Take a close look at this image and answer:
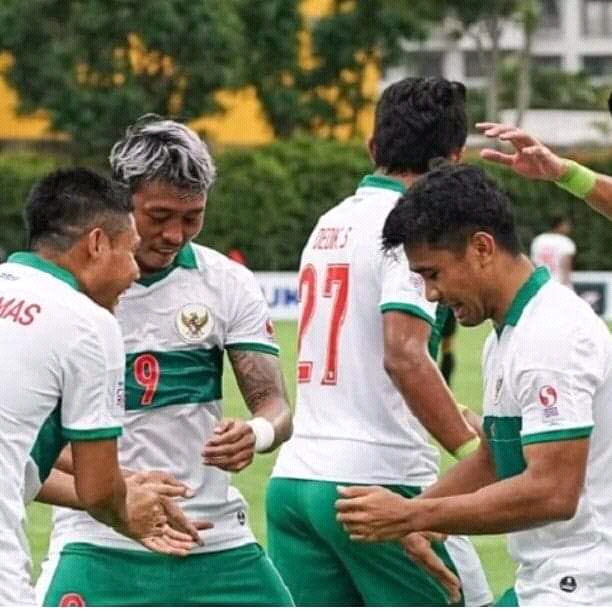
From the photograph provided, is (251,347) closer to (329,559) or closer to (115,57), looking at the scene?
(329,559)

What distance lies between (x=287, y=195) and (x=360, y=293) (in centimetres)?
3162

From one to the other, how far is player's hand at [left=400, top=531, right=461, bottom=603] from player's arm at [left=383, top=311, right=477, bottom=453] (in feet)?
0.89

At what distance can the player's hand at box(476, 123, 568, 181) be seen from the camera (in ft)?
19.7

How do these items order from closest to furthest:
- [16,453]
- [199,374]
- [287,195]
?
[16,453]
[199,374]
[287,195]

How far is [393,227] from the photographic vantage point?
5242 millimetres

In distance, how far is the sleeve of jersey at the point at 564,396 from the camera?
193 inches

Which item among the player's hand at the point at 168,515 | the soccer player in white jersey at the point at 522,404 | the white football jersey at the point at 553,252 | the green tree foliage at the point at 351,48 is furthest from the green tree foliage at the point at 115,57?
the soccer player in white jersey at the point at 522,404

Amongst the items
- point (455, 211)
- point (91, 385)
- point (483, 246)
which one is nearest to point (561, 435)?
point (483, 246)

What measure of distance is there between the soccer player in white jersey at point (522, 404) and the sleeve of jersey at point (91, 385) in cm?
61

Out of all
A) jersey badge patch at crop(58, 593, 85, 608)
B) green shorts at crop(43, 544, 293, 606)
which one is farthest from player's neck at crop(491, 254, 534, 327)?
jersey badge patch at crop(58, 593, 85, 608)

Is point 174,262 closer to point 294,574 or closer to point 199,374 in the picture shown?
point 199,374

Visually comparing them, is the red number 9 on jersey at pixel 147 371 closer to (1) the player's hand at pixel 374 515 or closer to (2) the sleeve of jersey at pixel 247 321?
(2) the sleeve of jersey at pixel 247 321

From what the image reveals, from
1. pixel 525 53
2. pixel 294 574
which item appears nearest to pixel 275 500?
pixel 294 574

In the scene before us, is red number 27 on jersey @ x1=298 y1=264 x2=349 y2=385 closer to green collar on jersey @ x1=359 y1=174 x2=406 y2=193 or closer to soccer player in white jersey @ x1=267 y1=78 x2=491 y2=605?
soccer player in white jersey @ x1=267 y1=78 x2=491 y2=605
